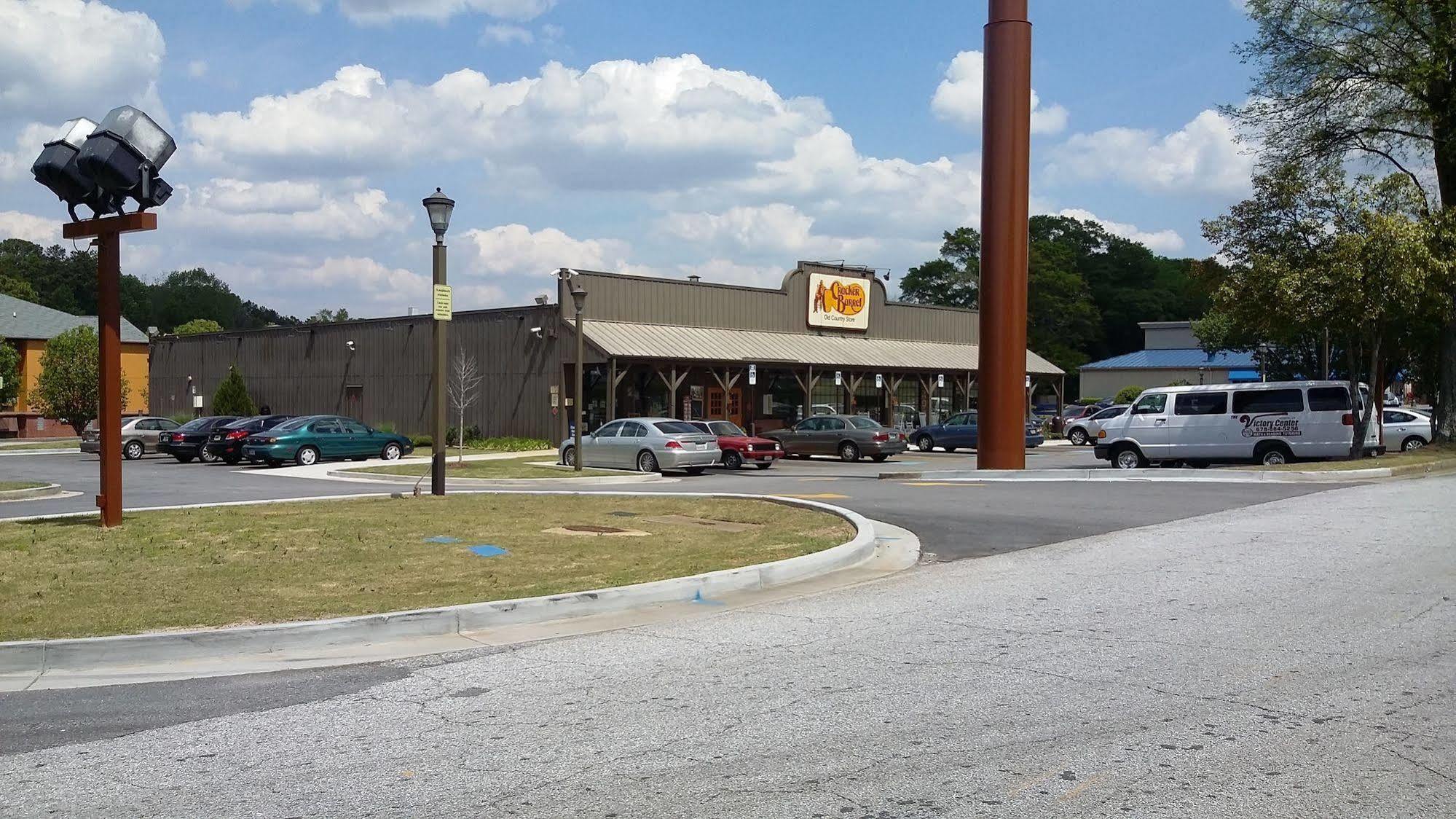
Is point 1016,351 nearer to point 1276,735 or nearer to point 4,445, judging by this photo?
point 1276,735

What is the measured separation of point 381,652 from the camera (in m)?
8.48

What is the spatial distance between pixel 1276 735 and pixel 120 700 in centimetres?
634

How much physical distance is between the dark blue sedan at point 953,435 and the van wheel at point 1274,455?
15.0 meters

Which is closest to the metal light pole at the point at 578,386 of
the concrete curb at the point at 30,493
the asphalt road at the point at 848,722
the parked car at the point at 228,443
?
the concrete curb at the point at 30,493

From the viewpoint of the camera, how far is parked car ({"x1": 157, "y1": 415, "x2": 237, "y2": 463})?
3625 cm

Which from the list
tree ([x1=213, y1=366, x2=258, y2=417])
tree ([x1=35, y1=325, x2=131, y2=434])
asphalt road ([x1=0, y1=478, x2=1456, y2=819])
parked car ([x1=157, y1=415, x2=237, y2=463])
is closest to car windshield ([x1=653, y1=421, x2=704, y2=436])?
parked car ([x1=157, y1=415, x2=237, y2=463])

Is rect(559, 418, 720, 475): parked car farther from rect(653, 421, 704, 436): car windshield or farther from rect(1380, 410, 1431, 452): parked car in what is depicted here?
rect(1380, 410, 1431, 452): parked car

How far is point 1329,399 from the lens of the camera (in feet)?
82.4

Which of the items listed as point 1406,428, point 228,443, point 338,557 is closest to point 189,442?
point 228,443

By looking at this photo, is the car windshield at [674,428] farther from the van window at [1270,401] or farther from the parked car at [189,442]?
the parked car at [189,442]

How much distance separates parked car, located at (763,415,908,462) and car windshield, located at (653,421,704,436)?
686 cm

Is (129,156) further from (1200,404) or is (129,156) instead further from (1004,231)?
(1200,404)

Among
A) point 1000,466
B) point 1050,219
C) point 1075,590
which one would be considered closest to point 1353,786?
point 1075,590

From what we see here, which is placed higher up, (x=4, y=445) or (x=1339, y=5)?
(x=1339, y=5)
